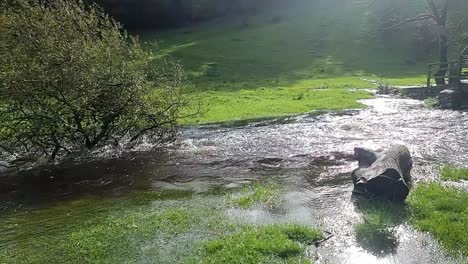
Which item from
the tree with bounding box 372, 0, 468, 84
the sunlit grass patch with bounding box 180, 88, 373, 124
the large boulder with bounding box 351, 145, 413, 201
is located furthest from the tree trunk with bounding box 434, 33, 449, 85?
the large boulder with bounding box 351, 145, 413, 201

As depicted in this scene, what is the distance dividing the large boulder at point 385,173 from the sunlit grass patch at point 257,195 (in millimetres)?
2847

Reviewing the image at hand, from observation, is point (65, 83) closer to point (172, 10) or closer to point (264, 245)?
point (264, 245)

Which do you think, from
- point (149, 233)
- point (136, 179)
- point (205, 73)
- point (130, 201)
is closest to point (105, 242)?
point (149, 233)

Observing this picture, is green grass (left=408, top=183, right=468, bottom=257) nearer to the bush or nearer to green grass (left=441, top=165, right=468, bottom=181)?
green grass (left=441, top=165, right=468, bottom=181)

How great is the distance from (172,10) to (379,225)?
7047 centimetres

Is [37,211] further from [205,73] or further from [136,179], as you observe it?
[205,73]

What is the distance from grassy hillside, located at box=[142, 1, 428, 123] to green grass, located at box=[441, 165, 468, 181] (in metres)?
17.1

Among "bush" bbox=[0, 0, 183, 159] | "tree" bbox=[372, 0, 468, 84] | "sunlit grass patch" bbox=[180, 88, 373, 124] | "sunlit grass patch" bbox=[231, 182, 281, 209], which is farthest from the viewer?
"tree" bbox=[372, 0, 468, 84]

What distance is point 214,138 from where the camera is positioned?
27391mm

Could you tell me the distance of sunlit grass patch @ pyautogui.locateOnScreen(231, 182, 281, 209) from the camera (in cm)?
1580

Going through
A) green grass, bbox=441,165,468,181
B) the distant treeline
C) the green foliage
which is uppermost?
the distant treeline

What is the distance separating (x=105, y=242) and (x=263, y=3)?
79.0 meters

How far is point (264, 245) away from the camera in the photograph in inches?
473

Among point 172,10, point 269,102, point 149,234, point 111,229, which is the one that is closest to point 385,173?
point 149,234
